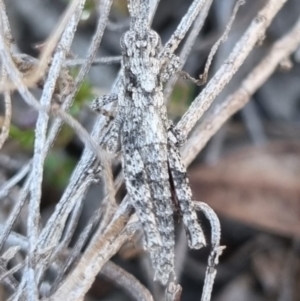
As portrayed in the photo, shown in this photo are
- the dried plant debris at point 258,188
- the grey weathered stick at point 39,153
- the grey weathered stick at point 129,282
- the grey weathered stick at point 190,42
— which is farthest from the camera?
the dried plant debris at point 258,188

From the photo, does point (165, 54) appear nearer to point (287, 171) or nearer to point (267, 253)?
point (287, 171)

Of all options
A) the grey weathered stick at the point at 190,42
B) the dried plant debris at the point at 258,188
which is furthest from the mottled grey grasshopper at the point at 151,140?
the dried plant debris at the point at 258,188

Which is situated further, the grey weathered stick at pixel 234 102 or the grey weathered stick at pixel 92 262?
the grey weathered stick at pixel 234 102

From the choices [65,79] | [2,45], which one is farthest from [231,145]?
[2,45]

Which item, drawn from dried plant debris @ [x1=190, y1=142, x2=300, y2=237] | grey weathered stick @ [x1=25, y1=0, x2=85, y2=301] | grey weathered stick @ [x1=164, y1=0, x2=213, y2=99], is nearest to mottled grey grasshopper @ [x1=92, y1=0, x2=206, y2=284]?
grey weathered stick @ [x1=164, y1=0, x2=213, y2=99]

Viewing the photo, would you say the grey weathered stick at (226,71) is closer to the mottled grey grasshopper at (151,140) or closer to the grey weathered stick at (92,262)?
the mottled grey grasshopper at (151,140)

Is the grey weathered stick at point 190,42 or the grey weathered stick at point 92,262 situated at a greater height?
the grey weathered stick at point 190,42

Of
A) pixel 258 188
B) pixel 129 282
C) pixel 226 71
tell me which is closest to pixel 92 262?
pixel 129 282

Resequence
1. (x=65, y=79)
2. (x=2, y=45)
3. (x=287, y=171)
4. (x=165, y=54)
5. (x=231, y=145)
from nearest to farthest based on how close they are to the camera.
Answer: (x=2, y=45) → (x=65, y=79) → (x=165, y=54) → (x=287, y=171) → (x=231, y=145)

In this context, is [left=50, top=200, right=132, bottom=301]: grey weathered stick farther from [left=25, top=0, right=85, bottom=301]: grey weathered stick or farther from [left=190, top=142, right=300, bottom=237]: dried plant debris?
[left=190, top=142, right=300, bottom=237]: dried plant debris
